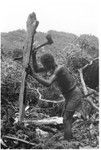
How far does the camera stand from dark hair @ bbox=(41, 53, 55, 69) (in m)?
6.90

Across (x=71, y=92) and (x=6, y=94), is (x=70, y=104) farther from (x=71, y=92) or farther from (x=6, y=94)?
(x=6, y=94)

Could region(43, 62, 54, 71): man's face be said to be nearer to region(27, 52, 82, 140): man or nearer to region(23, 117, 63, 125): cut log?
region(27, 52, 82, 140): man

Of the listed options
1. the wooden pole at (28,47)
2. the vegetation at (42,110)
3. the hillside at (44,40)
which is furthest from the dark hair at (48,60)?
the hillside at (44,40)

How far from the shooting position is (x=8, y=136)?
7145 millimetres

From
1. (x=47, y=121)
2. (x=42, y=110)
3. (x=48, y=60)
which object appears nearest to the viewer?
(x=48, y=60)

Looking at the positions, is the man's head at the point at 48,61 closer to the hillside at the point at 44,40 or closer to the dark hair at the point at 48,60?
the dark hair at the point at 48,60

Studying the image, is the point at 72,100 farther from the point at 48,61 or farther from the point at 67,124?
the point at 48,61

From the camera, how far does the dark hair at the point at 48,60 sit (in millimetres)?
6898

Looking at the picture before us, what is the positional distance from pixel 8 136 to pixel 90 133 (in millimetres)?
1797

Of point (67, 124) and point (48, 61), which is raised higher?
point (48, 61)

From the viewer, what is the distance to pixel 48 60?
22.7 ft

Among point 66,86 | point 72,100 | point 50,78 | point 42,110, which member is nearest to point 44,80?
point 50,78

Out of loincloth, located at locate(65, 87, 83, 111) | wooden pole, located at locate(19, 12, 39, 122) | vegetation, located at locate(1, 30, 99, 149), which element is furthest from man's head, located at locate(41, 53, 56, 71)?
vegetation, located at locate(1, 30, 99, 149)

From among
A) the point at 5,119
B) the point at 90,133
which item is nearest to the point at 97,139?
the point at 90,133
